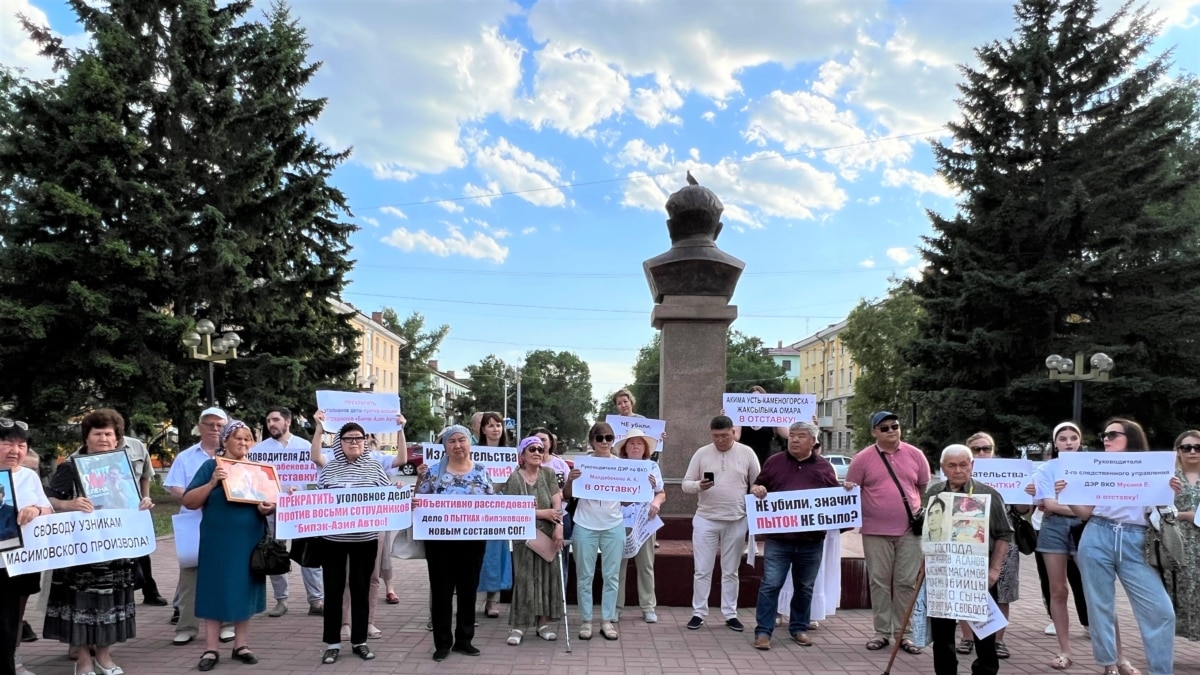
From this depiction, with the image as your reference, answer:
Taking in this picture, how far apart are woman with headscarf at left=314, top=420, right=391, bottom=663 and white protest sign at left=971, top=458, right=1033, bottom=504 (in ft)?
16.5

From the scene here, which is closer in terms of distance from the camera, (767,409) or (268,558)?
(268,558)

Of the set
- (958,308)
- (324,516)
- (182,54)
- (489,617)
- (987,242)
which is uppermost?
(182,54)

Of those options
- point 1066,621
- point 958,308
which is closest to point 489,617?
point 1066,621

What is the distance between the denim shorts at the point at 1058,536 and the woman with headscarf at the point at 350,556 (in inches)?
203

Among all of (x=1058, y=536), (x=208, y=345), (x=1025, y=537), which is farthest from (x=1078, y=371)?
(x=208, y=345)

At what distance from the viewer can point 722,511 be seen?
6887 millimetres

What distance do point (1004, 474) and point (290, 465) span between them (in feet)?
20.9

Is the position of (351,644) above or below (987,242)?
below

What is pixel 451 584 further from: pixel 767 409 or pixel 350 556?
pixel 767 409

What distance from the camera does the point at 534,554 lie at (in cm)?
643

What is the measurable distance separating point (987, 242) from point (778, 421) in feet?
59.5

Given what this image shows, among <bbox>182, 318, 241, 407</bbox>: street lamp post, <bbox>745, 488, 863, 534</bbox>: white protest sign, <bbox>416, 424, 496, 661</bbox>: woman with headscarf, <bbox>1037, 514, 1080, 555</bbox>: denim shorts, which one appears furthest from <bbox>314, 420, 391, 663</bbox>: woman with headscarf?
<bbox>182, 318, 241, 407</bbox>: street lamp post

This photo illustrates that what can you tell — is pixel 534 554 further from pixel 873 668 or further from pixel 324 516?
pixel 873 668

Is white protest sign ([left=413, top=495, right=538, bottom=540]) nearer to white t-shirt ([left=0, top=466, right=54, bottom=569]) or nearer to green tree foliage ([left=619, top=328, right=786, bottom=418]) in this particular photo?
white t-shirt ([left=0, top=466, right=54, bottom=569])
